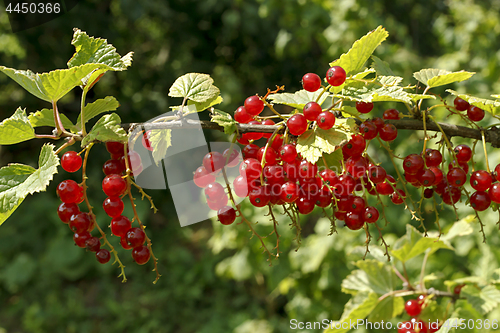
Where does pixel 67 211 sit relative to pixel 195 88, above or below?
below

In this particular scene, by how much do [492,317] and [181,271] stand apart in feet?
8.49


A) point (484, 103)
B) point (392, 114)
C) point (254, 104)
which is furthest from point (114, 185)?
point (484, 103)

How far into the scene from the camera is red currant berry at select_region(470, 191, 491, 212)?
642 millimetres

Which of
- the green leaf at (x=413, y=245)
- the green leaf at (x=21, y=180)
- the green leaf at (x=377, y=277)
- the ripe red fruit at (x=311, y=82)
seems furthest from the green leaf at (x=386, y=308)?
the green leaf at (x=21, y=180)

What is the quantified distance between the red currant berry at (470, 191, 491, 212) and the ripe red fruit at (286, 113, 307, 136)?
13.4 inches

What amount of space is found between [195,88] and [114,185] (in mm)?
223

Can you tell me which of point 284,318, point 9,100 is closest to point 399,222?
point 284,318

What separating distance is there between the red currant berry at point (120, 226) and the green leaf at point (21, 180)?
0.47 feet

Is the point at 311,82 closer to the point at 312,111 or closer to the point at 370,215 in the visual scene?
the point at 312,111

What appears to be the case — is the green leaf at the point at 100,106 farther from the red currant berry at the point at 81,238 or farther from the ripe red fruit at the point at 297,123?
the ripe red fruit at the point at 297,123

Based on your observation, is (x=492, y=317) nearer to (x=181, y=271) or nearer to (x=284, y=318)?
(x=284, y=318)

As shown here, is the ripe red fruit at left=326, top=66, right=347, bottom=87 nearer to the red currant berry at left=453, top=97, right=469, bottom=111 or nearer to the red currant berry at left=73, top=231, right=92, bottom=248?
the red currant berry at left=453, top=97, right=469, bottom=111

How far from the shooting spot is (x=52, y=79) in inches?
21.3

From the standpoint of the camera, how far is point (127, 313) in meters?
2.97
